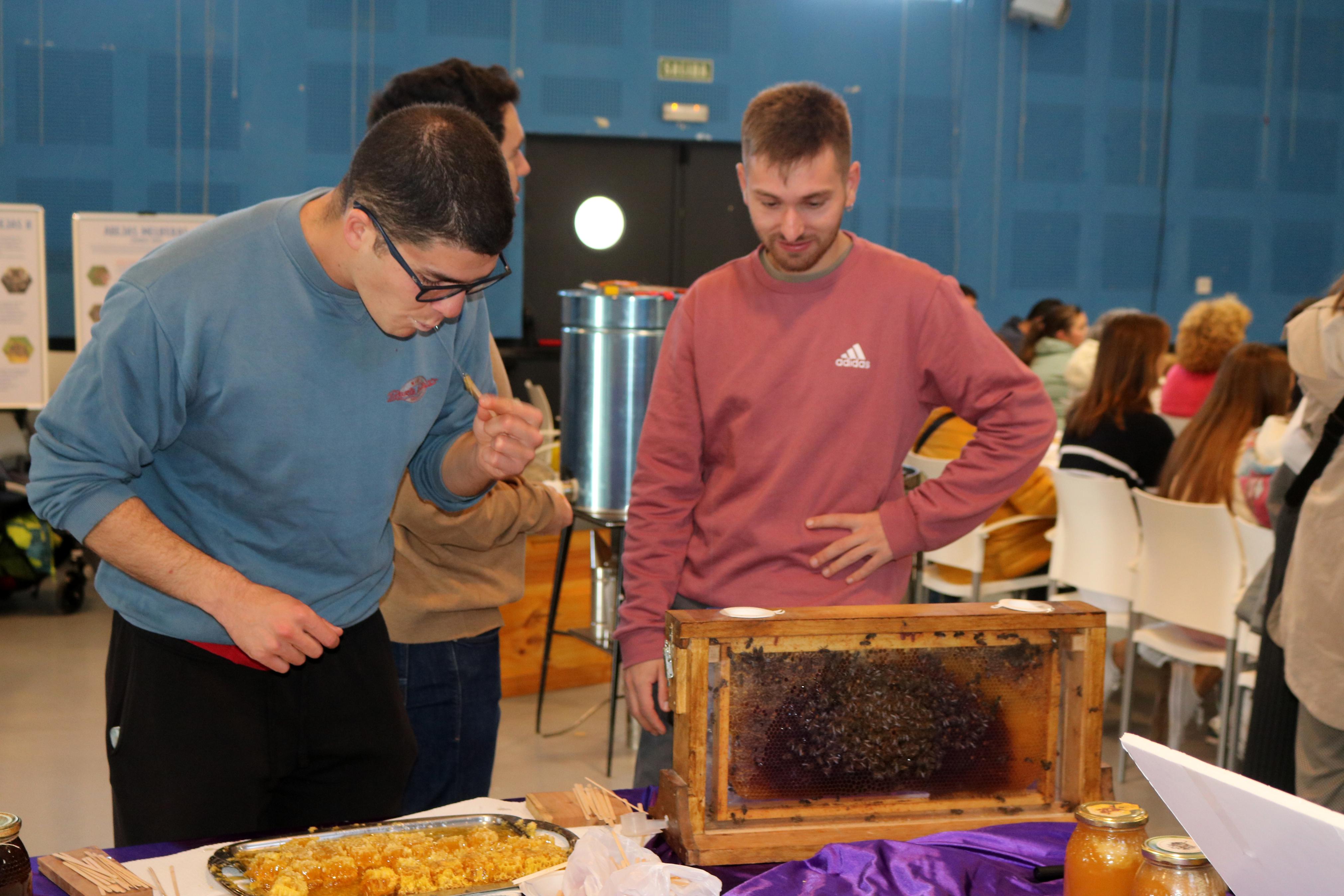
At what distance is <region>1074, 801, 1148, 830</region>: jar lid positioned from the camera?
1.09 metres

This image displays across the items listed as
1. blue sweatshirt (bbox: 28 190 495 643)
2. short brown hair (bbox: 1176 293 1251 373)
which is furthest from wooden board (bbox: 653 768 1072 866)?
short brown hair (bbox: 1176 293 1251 373)

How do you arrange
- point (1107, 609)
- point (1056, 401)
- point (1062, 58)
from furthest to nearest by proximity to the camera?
point (1062, 58), point (1056, 401), point (1107, 609)

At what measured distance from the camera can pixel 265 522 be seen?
1.60m

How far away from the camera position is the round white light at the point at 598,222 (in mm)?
8711

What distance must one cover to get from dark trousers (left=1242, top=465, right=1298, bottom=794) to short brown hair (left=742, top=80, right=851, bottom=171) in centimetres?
110

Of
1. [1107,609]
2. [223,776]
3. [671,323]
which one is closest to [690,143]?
[1107,609]

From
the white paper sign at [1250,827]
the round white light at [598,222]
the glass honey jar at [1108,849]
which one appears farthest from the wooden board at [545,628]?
the round white light at [598,222]

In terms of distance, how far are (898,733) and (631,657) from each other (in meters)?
0.54

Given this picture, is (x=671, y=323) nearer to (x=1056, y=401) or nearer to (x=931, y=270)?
(x=931, y=270)

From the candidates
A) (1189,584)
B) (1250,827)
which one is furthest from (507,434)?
(1189,584)

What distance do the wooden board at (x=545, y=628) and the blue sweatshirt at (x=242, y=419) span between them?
8.61ft

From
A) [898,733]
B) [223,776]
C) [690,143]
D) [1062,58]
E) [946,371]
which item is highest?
[1062,58]

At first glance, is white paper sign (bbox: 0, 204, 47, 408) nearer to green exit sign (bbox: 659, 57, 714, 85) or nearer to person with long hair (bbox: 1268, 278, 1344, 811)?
green exit sign (bbox: 659, 57, 714, 85)

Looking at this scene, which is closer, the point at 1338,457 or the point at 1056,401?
the point at 1338,457
